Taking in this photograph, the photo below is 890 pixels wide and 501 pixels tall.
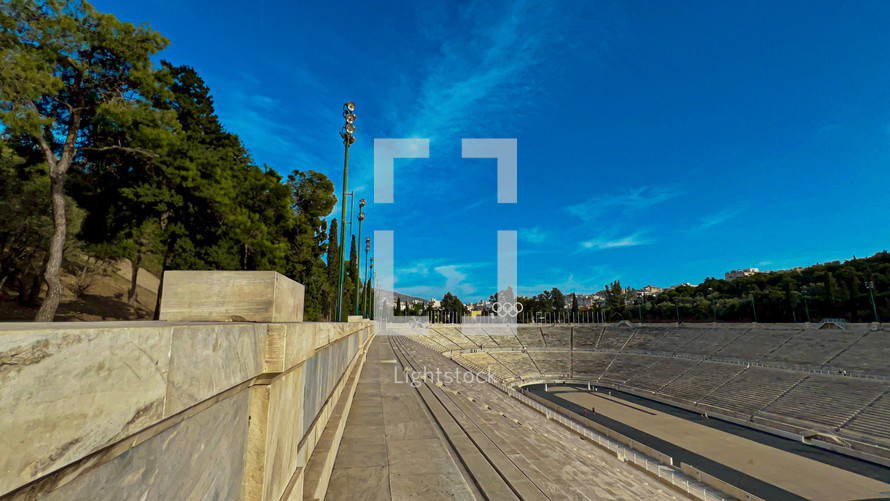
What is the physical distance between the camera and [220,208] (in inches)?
740

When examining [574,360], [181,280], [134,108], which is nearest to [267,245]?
[134,108]

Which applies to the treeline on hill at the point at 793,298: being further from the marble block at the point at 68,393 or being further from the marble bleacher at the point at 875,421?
the marble block at the point at 68,393

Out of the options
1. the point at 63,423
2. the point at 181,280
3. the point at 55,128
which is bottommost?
the point at 63,423

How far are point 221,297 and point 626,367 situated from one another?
4651cm

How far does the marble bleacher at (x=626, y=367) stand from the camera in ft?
130

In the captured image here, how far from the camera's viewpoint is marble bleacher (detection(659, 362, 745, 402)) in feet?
103

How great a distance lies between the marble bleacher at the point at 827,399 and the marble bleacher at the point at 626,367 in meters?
13.7

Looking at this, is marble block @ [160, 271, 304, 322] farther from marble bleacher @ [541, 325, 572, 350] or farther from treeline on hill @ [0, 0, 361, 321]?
marble bleacher @ [541, 325, 572, 350]

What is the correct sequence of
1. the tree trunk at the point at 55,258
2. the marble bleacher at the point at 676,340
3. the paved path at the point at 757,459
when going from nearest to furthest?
1. the tree trunk at the point at 55,258
2. the paved path at the point at 757,459
3. the marble bleacher at the point at 676,340

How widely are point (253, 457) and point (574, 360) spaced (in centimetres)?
5018

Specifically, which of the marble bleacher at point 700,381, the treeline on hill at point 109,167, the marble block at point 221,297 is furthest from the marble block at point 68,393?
the marble bleacher at point 700,381

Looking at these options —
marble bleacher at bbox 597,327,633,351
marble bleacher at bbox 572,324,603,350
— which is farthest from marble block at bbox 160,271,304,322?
marble bleacher at bbox 572,324,603,350

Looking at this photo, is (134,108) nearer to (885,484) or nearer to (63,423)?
(63,423)

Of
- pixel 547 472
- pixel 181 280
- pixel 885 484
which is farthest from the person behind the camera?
pixel 885 484
